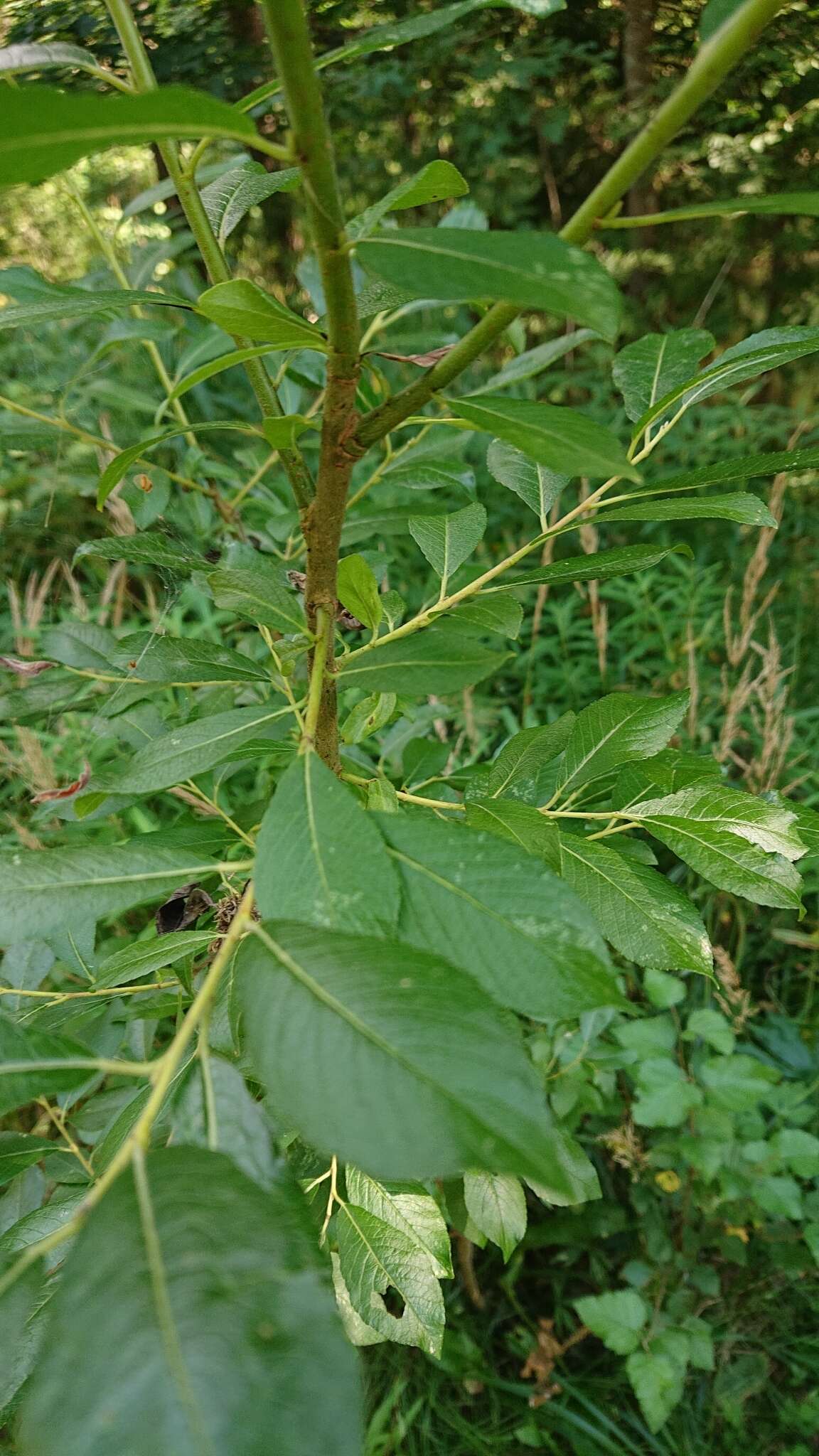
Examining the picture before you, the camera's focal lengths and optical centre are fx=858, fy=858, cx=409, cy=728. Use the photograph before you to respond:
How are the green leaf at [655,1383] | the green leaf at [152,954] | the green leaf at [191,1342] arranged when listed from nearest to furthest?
the green leaf at [191,1342] < the green leaf at [152,954] < the green leaf at [655,1383]

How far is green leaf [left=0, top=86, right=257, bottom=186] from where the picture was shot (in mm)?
259

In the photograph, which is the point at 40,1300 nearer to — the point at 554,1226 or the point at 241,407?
the point at 554,1226

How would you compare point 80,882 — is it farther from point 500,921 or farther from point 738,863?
point 738,863

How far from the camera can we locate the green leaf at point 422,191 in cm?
41

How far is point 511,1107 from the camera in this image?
28 centimetres

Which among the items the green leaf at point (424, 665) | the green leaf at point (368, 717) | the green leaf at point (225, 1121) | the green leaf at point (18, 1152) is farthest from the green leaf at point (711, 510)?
the green leaf at point (18, 1152)

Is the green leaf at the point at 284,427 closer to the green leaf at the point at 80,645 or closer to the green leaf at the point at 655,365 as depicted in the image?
the green leaf at the point at 655,365

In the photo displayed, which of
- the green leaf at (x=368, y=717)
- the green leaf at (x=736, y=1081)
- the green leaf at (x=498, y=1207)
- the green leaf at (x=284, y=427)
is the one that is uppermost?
the green leaf at (x=284, y=427)

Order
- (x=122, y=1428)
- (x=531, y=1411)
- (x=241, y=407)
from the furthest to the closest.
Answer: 1. (x=241, y=407)
2. (x=531, y=1411)
3. (x=122, y=1428)

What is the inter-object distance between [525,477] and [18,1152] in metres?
0.57

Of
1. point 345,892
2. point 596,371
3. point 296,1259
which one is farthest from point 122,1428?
point 596,371

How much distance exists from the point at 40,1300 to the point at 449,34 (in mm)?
2514

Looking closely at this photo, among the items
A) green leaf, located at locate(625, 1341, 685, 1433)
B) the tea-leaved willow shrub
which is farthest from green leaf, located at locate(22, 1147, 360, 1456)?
green leaf, located at locate(625, 1341, 685, 1433)

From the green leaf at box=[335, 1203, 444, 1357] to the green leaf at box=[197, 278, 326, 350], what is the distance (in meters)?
0.57
